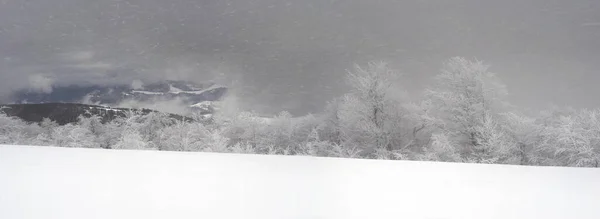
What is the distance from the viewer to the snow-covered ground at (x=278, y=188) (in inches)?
87.8

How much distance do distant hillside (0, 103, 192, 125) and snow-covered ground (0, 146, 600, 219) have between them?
1.38ft

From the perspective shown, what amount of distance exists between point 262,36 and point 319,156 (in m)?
1.14

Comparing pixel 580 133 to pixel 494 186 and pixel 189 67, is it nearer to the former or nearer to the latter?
pixel 494 186

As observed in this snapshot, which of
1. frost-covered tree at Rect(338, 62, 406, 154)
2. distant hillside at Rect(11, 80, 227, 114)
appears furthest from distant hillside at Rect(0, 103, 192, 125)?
frost-covered tree at Rect(338, 62, 406, 154)

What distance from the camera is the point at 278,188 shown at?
9.33 feet

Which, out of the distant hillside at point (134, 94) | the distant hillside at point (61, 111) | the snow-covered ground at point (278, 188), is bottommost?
the snow-covered ground at point (278, 188)

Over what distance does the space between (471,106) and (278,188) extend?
1586mm

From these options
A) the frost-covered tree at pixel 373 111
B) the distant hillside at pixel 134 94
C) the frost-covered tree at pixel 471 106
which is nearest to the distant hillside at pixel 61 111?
the distant hillside at pixel 134 94

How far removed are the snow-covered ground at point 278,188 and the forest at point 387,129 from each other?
0.38 feet

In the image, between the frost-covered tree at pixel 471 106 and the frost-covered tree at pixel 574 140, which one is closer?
the frost-covered tree at pixel 574 140

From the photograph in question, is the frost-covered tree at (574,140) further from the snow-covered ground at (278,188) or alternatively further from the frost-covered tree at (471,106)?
the frost-covered tree at (471,106)

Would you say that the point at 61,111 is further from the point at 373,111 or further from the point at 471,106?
the point at 471,106

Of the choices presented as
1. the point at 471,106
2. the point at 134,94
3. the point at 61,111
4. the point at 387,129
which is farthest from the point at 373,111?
the point at 61,111

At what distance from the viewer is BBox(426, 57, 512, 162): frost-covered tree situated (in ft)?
11.3
